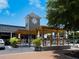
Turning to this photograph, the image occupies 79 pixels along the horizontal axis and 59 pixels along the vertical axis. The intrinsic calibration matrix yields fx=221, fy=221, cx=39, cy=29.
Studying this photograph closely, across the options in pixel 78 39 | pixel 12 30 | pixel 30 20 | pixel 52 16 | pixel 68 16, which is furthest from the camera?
pixel 78 39

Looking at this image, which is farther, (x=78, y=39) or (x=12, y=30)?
(x=78, y=39)

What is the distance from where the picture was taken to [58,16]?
17.6 m

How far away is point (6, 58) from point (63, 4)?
6.05 metres

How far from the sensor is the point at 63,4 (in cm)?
1602

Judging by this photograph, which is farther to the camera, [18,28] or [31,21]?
[31,21]

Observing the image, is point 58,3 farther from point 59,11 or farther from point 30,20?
point 30,20

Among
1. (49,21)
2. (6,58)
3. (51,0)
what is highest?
(51,0)

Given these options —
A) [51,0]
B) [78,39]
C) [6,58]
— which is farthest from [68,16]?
[78,39]

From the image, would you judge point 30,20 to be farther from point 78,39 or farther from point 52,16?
point 52,16

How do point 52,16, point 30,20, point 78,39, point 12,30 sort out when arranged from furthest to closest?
point 78,39
point 30,20
point 12,30
point 52,16

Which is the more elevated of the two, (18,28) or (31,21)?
(31,21)

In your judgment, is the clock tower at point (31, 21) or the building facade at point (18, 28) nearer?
the building facade at point (18, 28)

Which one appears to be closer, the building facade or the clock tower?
the building facade

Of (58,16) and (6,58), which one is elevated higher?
(58,16)
